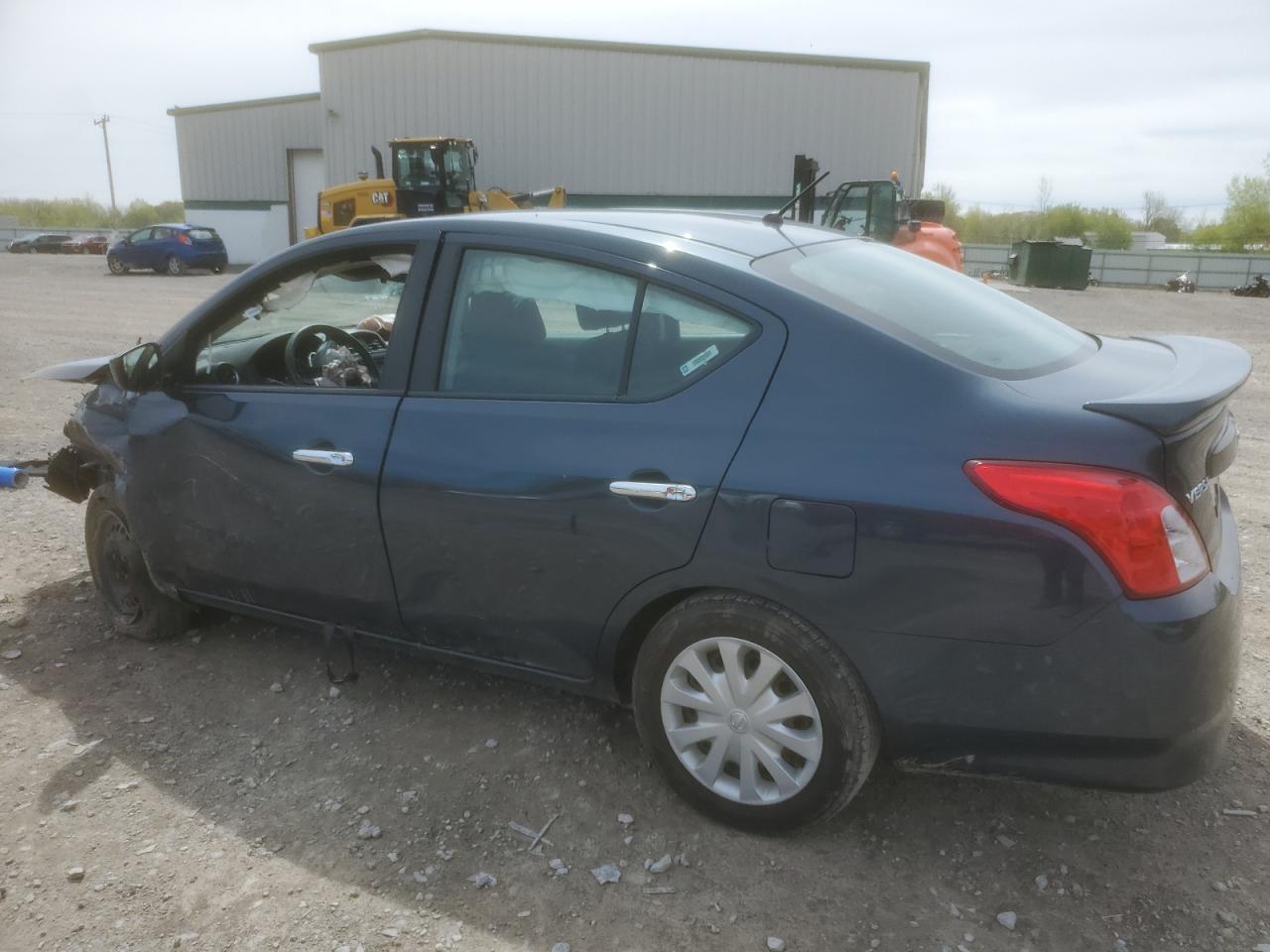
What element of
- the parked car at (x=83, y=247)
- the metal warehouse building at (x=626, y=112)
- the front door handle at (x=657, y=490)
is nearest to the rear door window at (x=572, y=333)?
the front door handle at (x=657, y=490)

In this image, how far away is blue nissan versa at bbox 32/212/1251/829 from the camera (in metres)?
2.16

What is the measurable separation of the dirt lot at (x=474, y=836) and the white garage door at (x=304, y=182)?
118 feet

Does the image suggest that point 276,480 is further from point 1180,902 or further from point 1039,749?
point 1180,902

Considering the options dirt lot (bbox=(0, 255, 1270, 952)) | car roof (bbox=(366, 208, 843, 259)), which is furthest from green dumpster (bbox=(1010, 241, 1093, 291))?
car roof (bbox=(366, 208, 843, 259))

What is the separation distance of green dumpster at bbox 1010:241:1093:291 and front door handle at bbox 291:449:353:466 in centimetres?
2980

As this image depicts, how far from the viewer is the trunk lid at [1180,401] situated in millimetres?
2143

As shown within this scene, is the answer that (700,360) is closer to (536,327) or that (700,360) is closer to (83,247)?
(536,327)

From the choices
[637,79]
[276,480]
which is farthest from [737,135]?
[276,480]

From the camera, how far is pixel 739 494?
7.87 feet

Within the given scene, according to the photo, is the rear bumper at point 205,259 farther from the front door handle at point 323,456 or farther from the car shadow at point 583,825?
the front door handle at point 323,456

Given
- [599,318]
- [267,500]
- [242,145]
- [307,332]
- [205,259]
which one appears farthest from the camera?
[242,145]

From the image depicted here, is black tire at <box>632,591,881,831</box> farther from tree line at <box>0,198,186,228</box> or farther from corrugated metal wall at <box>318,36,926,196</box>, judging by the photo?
tree line at <box>0,198,186,228</box>

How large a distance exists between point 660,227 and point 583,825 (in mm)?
1745

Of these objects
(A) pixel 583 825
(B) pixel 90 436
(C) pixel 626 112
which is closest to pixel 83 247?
(C) pixel 626 112
